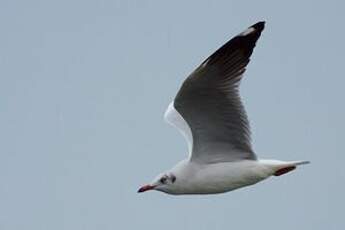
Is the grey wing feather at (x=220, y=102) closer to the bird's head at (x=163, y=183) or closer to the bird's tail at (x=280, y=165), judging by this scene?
the bird's tail at (x=280, y=165)

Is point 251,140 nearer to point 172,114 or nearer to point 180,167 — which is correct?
point 180,167

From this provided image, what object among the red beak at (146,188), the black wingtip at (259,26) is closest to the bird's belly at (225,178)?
the red beak at (146,188)

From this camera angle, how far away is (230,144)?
12953mm

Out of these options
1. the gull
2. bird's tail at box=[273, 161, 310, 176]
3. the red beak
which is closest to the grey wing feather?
the gull

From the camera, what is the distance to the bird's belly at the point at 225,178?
42.2 ft

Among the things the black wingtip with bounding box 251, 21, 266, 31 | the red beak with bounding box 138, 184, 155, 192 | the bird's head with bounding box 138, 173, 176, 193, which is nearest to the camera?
the black wingtip with bounding box 251, 21, 266, 31

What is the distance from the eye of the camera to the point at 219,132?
1280 centimetres

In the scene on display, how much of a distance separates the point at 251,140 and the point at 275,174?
0.44 m

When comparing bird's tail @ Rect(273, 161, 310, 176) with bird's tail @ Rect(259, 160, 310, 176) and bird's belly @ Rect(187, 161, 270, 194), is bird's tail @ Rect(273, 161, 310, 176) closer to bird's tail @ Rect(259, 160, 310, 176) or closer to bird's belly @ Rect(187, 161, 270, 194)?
bird's tail @ Rect(259, 160, 310, 176)

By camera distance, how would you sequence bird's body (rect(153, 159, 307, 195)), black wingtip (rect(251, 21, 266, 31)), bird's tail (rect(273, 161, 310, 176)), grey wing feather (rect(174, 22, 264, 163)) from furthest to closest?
bird's body (rect(153, 159, 307, 195)), bird's tail (rect(273, 161, 310, 176)), black wingtip (rect(251, 21, 266, 31)), grey wing feather (rect(174, 22, 264, 163))

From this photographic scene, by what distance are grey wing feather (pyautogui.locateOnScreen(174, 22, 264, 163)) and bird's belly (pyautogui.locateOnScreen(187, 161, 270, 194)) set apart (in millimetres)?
137

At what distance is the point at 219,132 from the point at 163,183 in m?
0.85

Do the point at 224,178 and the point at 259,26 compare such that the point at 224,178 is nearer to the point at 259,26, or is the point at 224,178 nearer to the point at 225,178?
the point at 225,178

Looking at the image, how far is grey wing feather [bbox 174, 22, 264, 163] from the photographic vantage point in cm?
1227
